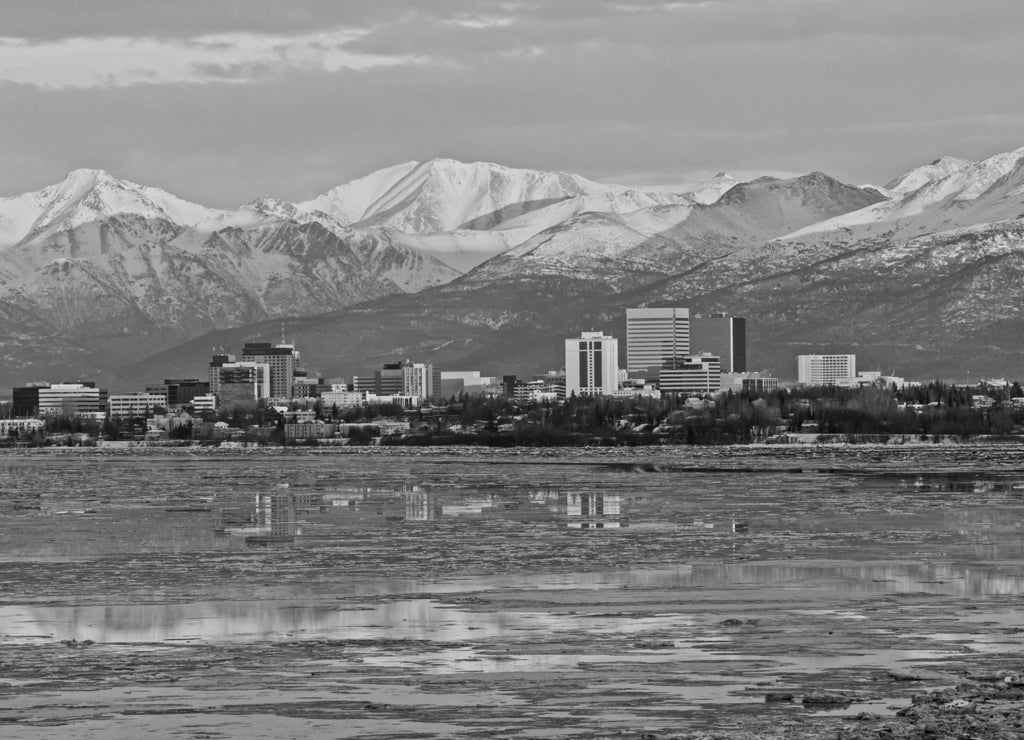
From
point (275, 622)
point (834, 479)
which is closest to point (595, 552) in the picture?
point (275, 622)

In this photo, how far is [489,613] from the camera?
4022 cm

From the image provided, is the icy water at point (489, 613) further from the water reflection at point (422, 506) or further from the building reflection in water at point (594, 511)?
the building reflection in water at point (594, 511)

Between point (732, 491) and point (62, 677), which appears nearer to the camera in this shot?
point (62, 677)

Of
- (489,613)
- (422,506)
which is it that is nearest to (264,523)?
(422,506)

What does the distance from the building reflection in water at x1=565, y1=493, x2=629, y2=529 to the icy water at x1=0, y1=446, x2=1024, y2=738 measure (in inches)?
20.1

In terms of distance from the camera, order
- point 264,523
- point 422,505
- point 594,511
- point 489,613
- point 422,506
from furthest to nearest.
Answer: point 422,505 → point 422,506 → point 594,511 → point 264,523 → point 489,613

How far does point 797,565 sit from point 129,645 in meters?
20.4

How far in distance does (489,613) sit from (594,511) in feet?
124

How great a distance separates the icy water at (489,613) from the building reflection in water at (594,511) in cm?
51

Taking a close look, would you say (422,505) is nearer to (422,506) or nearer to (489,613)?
(422,506)

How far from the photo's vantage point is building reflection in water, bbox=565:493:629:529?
69.0 m

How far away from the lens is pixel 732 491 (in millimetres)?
95875

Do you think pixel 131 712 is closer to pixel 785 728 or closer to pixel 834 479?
pixel 785 728

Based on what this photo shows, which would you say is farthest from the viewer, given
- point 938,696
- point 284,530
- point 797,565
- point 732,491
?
point 732,491
